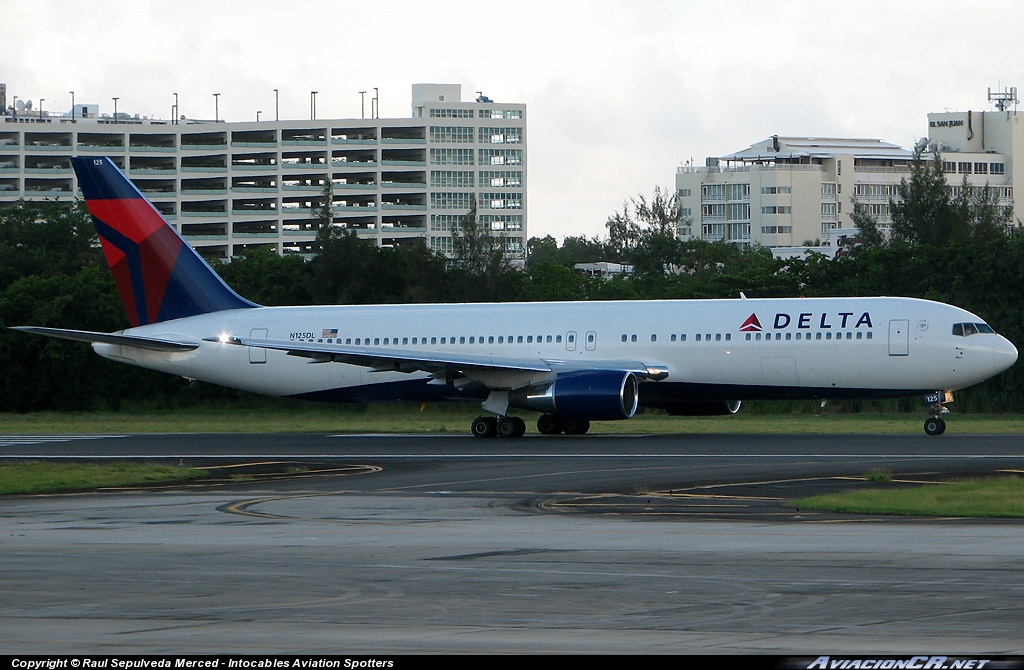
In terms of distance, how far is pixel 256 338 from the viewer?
4450cm

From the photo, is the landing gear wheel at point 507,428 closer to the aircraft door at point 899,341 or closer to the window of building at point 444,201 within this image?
the aircraft door at point 899,341

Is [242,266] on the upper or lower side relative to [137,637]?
upper

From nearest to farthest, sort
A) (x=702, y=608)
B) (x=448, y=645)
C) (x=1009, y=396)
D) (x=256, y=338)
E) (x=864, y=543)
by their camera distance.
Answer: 1. (x=448, y=645)
2. (x=702, y=608)
3. (x=864, y=543)
4. (x=256, y=338)
5. (x=1009, y=396)

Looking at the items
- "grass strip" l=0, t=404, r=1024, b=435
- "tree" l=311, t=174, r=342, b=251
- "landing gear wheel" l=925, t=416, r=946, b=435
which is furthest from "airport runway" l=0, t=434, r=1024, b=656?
"tree" l=311, t=174, r=342, b=251

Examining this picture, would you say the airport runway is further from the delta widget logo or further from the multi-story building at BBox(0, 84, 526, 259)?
the multi-story building at BBox(0, 84, 526, 259)

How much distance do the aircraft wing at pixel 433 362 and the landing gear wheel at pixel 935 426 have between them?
6701mm

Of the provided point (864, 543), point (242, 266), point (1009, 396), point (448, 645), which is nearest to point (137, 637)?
point (448, 645)

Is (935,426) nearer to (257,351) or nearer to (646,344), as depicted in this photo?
(646,344)

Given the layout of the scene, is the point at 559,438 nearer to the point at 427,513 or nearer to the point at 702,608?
the point at 427,513

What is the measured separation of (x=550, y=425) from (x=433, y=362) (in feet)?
15.1

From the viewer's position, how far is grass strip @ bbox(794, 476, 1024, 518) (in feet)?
67.5

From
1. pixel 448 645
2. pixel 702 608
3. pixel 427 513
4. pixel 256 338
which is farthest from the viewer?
pixel 256 338

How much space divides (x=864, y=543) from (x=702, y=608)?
16.7ft

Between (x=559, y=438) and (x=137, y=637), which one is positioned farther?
(x=559, y=438)
